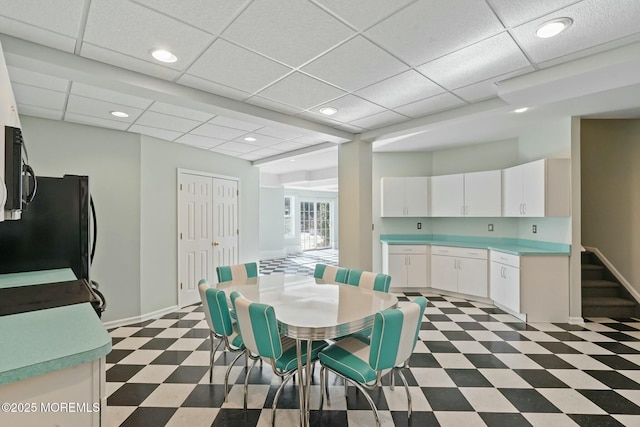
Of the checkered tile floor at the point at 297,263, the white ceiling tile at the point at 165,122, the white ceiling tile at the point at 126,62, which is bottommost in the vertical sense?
the checkered tile floor at the point at 297,263

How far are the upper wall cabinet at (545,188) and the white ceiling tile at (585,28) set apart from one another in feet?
6.96

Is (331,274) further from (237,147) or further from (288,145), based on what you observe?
(237,147)

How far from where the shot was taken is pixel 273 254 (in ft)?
32.5

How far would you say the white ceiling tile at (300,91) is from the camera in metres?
2.58

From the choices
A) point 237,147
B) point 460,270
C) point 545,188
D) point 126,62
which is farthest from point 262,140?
point 545,188

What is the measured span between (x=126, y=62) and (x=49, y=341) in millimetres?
1968

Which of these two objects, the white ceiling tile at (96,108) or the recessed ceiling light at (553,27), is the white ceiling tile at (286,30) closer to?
the recessed ceiling light at (553,27)

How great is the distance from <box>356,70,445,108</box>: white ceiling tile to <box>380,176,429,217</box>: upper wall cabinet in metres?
2.59

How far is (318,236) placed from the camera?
39.5 feet

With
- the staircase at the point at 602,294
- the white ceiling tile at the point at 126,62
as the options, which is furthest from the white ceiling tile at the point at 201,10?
the staircase at the point at 602,294

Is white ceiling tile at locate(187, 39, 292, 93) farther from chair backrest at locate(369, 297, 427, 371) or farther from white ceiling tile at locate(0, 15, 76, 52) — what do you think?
chair backrest at locate(369, 297, 427, 371)

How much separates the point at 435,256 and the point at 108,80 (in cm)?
497

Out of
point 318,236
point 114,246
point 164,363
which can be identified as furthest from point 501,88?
point 318,236

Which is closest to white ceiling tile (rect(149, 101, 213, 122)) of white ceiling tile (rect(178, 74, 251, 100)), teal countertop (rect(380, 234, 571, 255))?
white ceiling tile (rect(178, 74, 251, 100))
